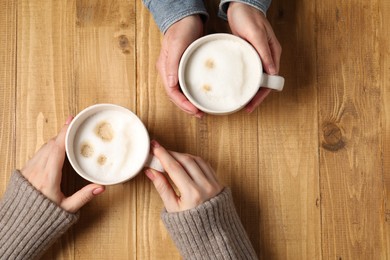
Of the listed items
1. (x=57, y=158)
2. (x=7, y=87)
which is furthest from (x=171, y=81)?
(x=7, y=87)

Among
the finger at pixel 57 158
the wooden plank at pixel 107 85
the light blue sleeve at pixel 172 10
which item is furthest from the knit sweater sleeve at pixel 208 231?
the light blue sleeve at pixel 172 10

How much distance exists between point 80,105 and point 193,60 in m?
0.27

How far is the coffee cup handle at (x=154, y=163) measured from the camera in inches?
32.0

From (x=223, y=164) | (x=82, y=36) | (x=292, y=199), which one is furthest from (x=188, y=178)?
(x=82, y=36)

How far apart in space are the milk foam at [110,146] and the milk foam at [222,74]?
0.42 feet

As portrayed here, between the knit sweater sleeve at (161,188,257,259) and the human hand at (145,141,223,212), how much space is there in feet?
0.04

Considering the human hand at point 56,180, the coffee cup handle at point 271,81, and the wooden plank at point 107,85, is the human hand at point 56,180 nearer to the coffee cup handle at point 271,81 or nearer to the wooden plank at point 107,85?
the wooden plank at point 107,85

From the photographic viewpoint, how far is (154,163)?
2.70 feet

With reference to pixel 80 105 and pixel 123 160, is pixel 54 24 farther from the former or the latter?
pixel 123 160

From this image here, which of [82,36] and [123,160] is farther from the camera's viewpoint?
[82,36]

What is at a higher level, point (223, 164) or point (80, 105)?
point (80, 105)

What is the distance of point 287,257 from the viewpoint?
896mm

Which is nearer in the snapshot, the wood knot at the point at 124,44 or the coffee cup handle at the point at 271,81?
the coffee cup handle at the point at 271,81

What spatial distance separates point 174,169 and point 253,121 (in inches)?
8.0
